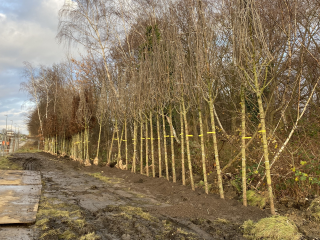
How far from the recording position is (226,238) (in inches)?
183

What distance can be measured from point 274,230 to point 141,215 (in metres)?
2.56

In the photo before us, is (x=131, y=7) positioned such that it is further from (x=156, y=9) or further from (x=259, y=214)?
(x=259, y=214)

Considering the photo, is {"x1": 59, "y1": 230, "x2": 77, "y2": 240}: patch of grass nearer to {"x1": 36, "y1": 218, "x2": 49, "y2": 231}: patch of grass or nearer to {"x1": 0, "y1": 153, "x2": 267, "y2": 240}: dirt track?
{"x1": 0, "y1": 153, "x2": 267, "y2": 240}: dirt track

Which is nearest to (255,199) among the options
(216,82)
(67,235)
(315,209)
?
(315,209)

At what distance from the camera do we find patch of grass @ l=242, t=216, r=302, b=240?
4.57 metres

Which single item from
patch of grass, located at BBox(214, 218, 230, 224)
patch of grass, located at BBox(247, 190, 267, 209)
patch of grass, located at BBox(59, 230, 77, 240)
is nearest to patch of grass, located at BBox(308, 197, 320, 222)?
patch of grass, located at BBox(247, 190, 267, 209)

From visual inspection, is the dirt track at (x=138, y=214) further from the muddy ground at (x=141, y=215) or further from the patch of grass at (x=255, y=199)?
the patch of grass at (x=255, y=199)

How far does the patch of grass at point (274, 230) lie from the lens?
4566mm

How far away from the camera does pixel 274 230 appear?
467 cm

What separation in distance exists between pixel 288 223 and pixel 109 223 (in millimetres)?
3188

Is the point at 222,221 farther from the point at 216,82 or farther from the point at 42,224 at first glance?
the point at 216,82

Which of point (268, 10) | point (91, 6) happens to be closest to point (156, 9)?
point (91, 6)

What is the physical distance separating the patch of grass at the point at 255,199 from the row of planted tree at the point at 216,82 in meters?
0.44

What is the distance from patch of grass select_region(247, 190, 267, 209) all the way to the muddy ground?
41 cm
